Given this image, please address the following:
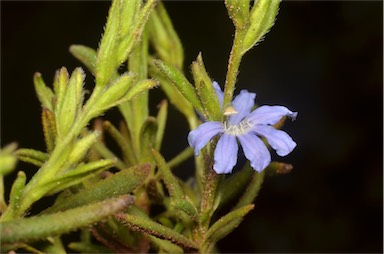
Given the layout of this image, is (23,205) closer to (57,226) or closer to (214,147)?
(57,226)

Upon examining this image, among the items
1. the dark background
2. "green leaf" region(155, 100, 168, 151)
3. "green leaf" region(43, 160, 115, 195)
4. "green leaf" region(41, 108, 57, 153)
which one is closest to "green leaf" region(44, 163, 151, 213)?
"green leaf" region(43, 160, 115, 195)

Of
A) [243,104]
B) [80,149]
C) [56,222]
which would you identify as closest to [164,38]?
[243,104]

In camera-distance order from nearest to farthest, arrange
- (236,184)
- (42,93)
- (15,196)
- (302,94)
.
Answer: (15,196)
(42,93)
(236,184)
(302,94)

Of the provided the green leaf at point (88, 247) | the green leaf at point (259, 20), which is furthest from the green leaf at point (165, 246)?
the green leaf at point (259, 20)

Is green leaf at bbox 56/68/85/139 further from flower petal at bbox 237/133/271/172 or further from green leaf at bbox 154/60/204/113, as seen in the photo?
flower petal at bbox 237/133/271/172

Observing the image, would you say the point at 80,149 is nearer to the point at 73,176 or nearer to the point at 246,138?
the point at 73,176

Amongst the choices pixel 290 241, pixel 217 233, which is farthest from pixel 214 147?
pixel 290 241
